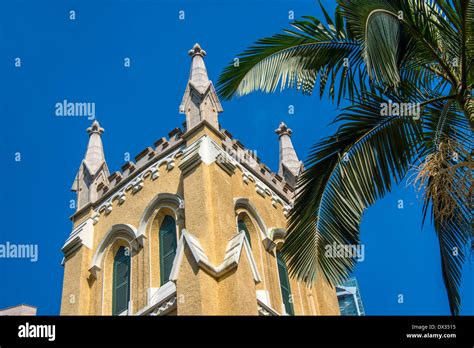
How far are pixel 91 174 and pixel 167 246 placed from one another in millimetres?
5211

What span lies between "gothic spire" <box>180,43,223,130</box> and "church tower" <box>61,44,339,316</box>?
4cm

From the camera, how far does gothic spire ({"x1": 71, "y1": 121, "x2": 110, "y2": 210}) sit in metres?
29.6

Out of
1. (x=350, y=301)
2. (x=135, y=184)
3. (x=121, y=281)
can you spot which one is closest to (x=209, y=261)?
(x=121, y=281)

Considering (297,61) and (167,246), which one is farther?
(167,246)

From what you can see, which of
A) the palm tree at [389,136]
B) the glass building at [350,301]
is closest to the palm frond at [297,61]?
the palm tree at [389,136]

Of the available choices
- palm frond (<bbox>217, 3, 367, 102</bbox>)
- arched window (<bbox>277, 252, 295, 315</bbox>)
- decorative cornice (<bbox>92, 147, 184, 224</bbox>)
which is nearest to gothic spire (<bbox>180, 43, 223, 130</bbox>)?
decorative cornice (<bbox>92, 147, 184, 224</bbox>)

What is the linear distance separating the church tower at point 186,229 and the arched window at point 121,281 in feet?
0.13

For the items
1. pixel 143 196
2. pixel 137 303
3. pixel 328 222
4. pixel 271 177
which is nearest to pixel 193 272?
pixel 137 303

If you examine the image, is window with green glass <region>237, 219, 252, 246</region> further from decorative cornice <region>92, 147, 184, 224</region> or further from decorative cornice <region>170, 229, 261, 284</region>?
decorative cornice <region>170, 229, 261, 284</region>

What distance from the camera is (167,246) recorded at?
25969mm

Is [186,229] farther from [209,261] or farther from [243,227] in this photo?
[243,227]

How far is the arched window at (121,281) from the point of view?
2590 cm

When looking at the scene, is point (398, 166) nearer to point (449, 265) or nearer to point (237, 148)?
point (449, 265)
